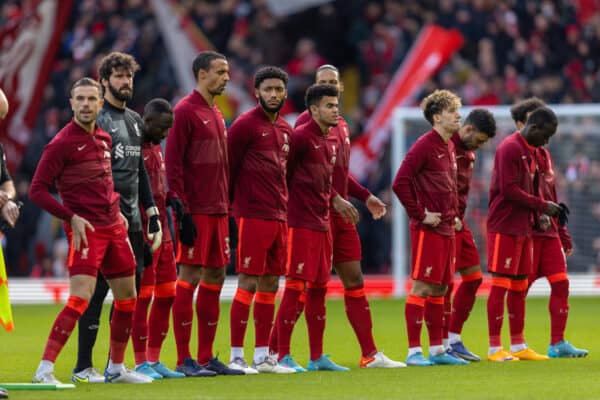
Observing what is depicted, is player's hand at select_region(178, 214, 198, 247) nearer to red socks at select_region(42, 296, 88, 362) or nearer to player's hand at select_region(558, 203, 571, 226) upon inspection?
red socks at select_region(42, 296, 88, 362)

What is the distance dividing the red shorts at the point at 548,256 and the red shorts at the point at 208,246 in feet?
10.2

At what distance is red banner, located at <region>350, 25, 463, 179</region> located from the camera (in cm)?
2231

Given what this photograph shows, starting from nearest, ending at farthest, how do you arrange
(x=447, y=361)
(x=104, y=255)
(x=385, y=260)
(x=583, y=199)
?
(x=104, y=255)
(x=447, y=361)
(x=583, y=199)
(x=385, y=260)

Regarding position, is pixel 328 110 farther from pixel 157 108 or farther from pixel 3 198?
pixel 3 198

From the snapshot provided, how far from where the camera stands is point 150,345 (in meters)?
11.1

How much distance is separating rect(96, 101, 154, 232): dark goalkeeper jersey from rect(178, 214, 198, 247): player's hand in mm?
282

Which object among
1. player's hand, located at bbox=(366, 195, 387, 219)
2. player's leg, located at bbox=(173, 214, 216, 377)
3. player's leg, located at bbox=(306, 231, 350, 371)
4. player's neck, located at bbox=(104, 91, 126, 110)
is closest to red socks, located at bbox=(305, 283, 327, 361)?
player's leg, located at bbox=(306, 231, 350, 371)

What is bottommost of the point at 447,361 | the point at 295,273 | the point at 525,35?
the point at 447,361

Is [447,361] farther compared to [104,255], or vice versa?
[447,361]

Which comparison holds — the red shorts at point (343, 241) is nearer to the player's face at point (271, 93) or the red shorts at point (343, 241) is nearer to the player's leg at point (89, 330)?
the player's face at point (271, 93)

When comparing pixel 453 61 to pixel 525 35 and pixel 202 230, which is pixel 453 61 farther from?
pixel 202 230

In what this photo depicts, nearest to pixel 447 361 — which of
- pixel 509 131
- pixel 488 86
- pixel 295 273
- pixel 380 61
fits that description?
pixel 295 273

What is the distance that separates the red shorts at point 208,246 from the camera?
35.8 ft

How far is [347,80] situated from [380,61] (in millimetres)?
922
